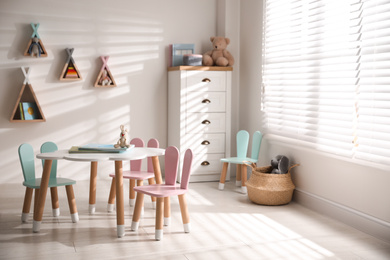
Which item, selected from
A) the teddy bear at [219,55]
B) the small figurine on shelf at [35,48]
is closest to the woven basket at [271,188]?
the teddy bear at [219,55]

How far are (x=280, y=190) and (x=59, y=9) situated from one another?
118 inches

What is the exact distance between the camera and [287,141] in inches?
173

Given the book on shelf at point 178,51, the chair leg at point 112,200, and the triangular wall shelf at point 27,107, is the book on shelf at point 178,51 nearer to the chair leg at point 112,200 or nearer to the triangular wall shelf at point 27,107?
the triangular wall shelf at point 27,107

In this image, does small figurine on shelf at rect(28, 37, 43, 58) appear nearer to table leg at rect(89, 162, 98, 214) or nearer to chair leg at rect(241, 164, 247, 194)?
table leg at rect(89, 162, 98, 214)

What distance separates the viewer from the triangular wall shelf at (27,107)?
4.76m

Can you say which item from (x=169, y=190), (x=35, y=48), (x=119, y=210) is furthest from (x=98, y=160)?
(x=35, y=48)

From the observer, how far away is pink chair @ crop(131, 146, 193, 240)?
123 inches

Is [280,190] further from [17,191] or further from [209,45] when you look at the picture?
[17,191]

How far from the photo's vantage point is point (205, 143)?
5105 millimetres

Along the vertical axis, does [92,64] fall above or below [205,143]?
above

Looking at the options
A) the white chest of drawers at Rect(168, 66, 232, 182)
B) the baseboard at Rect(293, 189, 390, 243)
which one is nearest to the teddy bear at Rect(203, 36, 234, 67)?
the white chest of drawers at Rect(168, 66, 232, 182)

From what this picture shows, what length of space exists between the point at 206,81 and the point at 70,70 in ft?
4.85

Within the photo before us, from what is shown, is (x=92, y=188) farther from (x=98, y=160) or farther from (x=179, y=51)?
(x=179, y=51)

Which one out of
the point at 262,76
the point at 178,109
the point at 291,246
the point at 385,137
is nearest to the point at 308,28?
the point at 262,76
